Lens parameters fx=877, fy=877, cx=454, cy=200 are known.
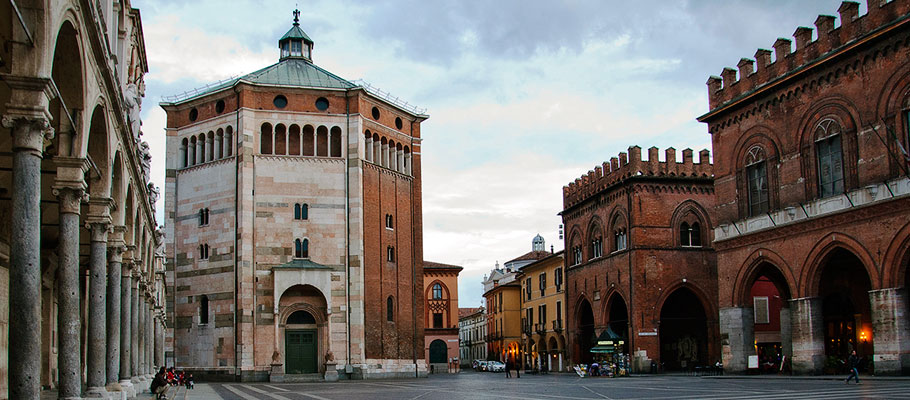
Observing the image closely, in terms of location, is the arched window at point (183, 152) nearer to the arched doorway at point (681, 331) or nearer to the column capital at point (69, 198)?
the arched doorway at point (681, 331)

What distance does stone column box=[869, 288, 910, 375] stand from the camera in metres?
26.7

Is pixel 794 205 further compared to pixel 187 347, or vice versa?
pixel 187 347

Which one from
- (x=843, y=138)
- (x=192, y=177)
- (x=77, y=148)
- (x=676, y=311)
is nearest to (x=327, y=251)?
(x=192, y=177)

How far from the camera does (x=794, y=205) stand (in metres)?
32.0

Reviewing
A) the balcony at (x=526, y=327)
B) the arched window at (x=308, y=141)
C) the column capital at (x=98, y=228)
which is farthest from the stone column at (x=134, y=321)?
the balcony at (x=526, y=327)

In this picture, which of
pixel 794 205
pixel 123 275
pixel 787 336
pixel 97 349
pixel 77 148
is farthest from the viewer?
pixel 787 336

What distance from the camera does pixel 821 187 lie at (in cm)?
3091

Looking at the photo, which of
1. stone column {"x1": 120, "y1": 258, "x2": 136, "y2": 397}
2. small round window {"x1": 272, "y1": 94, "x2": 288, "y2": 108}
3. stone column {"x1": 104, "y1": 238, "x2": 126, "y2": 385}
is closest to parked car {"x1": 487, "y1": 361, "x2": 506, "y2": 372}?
small round window {"x1": 272, "y1": 94, "x2": 288, "y2": 108}

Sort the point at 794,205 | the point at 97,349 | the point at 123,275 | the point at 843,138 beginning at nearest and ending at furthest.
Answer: the point at 97,349, the point at 123,275, the point at 843,138, the point at 794,205

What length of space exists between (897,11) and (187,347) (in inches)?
1449

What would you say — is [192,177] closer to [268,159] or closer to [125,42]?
[268,159]

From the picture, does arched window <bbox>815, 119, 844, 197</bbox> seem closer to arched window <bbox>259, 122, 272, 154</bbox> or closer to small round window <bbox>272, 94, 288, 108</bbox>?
small round window <bbox>272, 94, 288, 108</bbox>

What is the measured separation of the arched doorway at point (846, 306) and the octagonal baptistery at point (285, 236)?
74.9ft

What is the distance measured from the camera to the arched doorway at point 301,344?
4569 cm
